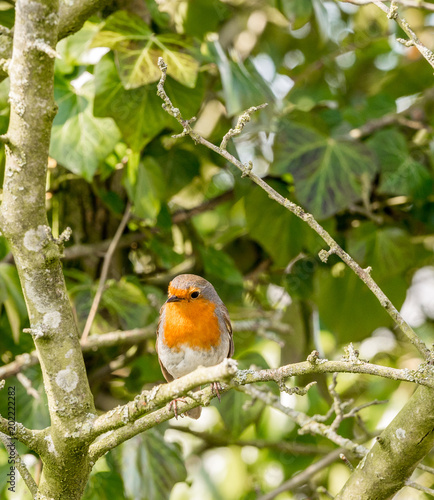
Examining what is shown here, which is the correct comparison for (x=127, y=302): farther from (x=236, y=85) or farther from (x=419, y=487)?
(x=419, y=487)

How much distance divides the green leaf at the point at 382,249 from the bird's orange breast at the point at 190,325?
97 cm

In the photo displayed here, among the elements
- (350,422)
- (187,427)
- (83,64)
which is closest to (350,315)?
(350,422)

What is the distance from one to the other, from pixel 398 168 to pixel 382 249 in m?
0.42

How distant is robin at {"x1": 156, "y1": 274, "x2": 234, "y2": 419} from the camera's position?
9.19 ft

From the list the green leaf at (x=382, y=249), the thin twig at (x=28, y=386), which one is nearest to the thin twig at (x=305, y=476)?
the green leaf at (x=382, y=249)

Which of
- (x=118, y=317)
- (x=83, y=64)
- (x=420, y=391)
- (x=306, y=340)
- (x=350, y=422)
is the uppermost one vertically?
(x=83, y=64)

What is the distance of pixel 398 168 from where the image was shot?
3.37 m

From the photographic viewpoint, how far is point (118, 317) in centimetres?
323

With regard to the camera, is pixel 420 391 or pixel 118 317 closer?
pixel 420 391

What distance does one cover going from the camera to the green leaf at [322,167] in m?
3.11

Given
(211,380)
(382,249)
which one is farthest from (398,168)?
(211,380)

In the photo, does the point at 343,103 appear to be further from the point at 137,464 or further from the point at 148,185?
the point at 137,464

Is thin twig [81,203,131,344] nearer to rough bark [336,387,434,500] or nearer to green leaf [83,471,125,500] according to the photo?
green leaf [83,471,125,500]

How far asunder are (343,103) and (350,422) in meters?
2.08
